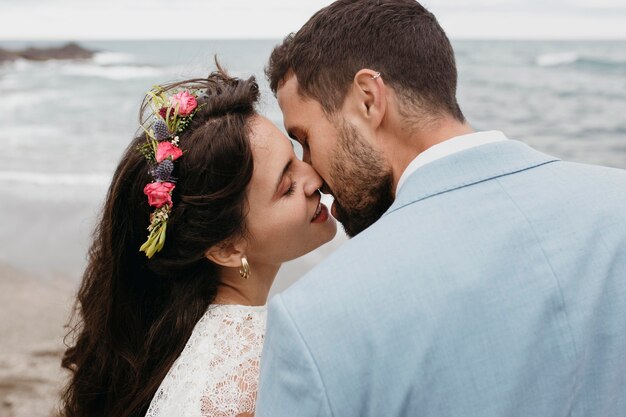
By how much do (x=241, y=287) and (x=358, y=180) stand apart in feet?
2.47

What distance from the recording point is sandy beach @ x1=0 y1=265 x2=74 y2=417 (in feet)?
16.9

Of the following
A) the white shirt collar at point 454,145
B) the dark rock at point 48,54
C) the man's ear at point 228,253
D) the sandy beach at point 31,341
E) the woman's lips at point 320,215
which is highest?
the white shirt collar at point 454,145

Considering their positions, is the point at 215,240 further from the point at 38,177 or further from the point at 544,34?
the point at 544,34

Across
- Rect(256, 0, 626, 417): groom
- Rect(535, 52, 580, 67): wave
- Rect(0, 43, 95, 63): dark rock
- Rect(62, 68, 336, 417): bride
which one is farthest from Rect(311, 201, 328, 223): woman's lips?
Rect(0, 43, 95, 63): dark rock

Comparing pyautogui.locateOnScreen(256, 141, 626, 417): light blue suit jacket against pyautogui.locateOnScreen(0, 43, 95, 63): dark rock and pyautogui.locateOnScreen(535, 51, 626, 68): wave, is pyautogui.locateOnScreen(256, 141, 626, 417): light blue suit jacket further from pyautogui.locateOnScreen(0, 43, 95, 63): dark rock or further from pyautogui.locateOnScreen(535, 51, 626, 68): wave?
pyautogui.locateOnScreen(0, 43, 95, 63): dark rock

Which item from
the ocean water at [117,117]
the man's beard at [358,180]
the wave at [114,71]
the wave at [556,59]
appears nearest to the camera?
the man's beard at [358,180]

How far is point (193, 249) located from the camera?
9.56 ft

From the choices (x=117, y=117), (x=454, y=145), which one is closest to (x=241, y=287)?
(x=454, y=145)

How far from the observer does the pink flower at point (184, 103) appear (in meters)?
2.85

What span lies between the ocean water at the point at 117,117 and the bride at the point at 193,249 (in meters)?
0.41

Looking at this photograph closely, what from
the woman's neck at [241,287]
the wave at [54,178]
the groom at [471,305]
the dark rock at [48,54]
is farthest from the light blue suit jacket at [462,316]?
the dark rock at [48,54]

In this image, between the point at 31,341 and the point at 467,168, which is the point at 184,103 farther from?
the point at 31,341

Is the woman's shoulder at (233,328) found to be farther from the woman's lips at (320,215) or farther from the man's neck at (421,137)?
the man's neck at (421,137)

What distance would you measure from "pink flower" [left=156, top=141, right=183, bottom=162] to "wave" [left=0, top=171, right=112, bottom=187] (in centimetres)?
855
